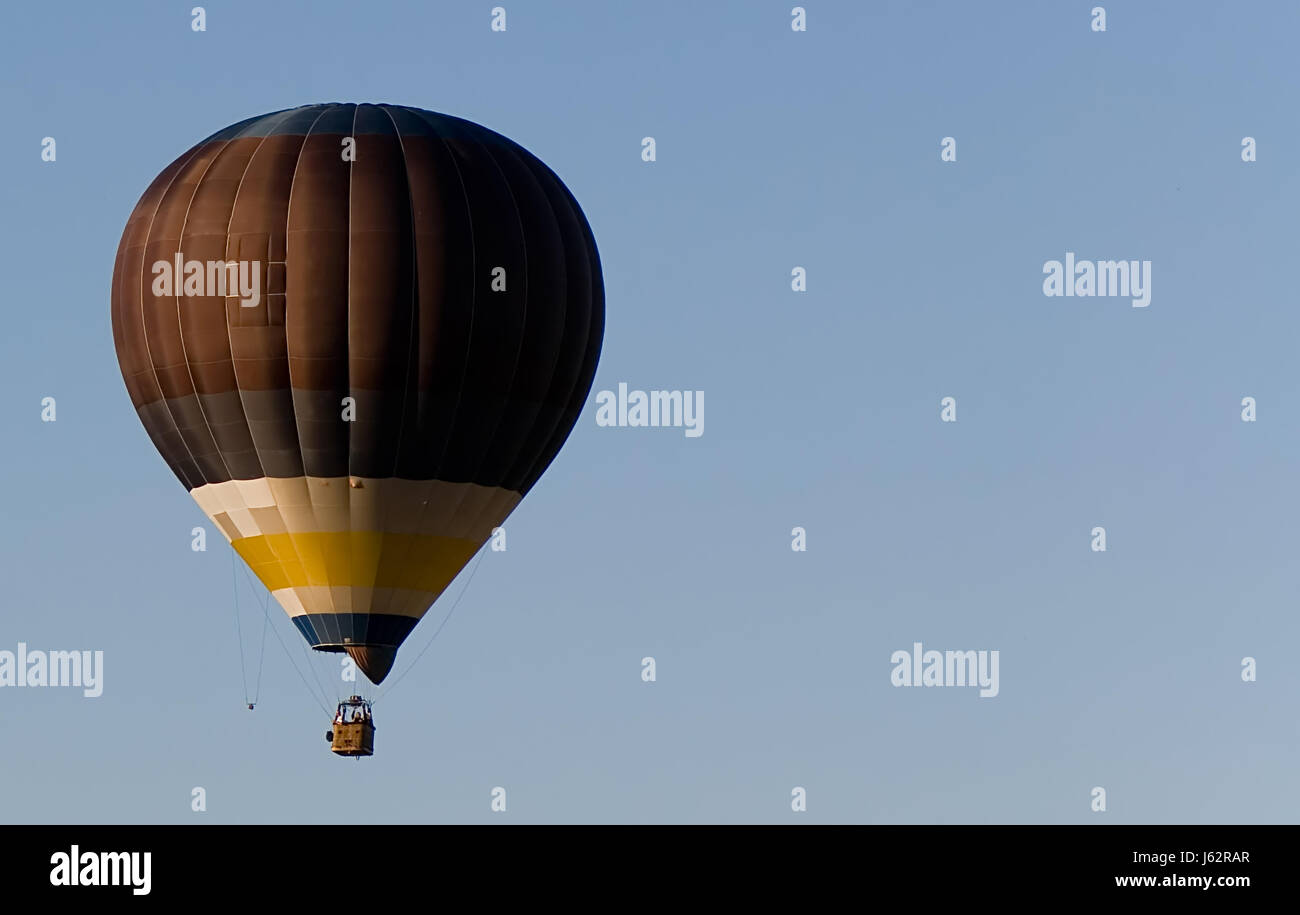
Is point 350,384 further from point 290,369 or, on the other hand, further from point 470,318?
point 470,318

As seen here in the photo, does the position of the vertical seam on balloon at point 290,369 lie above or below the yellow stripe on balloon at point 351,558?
above

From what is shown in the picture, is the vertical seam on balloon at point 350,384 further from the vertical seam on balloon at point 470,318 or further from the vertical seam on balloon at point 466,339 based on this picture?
the vertical seam on balloon at point 470,318

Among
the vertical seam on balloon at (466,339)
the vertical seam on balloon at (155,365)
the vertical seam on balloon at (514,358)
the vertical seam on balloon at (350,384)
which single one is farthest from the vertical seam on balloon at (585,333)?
the vertical seam on balloon at (155,365)

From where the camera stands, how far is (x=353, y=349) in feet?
236

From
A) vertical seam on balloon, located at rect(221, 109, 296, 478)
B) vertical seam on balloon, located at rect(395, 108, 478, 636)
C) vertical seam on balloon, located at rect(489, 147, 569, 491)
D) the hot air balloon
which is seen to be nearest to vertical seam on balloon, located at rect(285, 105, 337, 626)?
the hot air balloon

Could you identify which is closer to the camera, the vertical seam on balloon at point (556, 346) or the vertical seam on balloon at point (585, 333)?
the vertical seam on balloon at point (556, 346)

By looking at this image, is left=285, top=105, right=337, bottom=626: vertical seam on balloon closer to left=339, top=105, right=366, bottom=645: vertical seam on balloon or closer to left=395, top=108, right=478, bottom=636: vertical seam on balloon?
Result: left=339, top=105, right=366, bottom=645: vertical seam on balloon

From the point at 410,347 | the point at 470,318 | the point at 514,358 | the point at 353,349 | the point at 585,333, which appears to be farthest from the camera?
the point at 585,333

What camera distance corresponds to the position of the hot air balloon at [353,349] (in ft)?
236

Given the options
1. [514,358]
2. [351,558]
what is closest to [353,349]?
[514,358]

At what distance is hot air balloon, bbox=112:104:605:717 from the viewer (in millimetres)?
72000

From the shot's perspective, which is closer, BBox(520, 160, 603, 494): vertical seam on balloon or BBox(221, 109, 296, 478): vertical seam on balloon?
BBox(221, 109, 296, 478): vertical seam on balloon

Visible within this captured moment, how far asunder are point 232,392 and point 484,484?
4425mm
